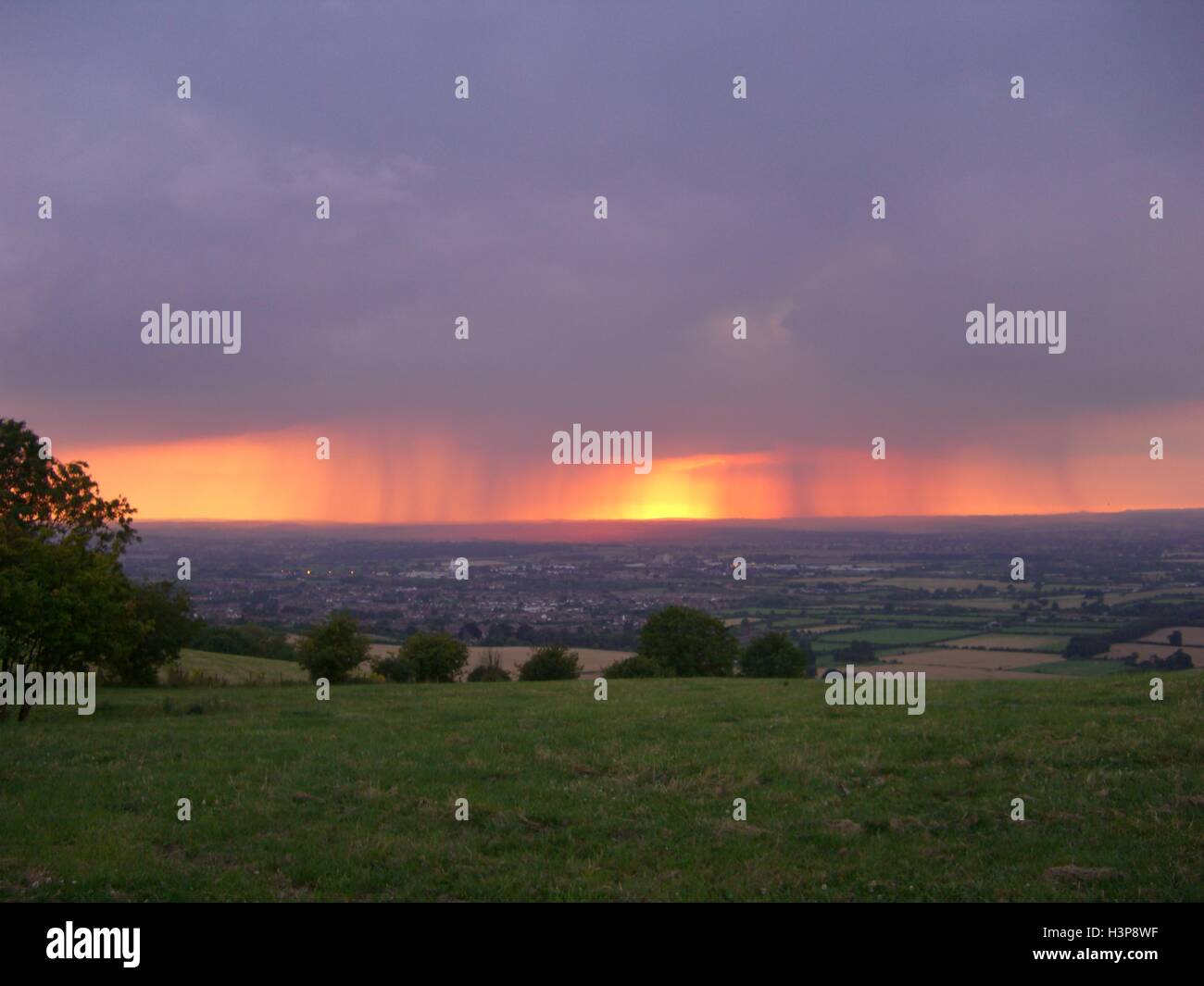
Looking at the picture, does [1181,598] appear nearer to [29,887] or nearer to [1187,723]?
[1187,723]

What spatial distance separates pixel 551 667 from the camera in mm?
41750

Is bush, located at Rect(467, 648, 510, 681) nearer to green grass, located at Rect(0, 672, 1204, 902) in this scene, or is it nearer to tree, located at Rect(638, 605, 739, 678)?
tree, located at Rect(638, 605, 739, 678)

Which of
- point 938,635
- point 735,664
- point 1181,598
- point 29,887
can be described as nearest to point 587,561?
point 735,664

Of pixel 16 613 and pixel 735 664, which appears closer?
pixel 16 613

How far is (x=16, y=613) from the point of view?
2086 centimetres

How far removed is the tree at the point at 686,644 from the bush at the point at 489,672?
7115mm

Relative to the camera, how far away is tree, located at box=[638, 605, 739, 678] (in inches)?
1686

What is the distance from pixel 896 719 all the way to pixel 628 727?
503 centimetres

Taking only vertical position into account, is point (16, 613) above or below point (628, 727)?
above

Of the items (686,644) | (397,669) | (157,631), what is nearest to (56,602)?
(157,631)

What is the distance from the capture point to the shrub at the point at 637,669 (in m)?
40.6

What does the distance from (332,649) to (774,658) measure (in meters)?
20.8

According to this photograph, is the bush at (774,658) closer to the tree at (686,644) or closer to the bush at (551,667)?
the tree at (686,644)
